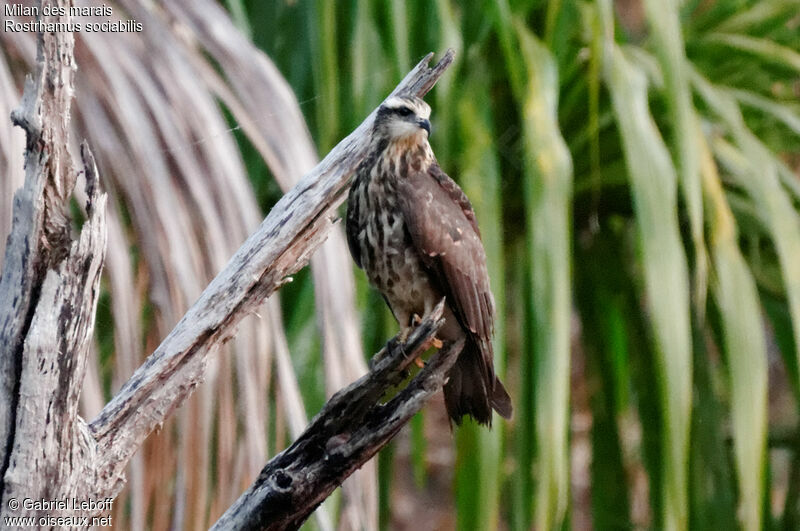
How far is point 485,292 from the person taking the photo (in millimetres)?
1975

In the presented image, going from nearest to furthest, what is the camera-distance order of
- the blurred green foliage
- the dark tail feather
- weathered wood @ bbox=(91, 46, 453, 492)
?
weathered wood @ bbox=(91, 46, 453, 492)
the dark tail feather
the blurred green foliage

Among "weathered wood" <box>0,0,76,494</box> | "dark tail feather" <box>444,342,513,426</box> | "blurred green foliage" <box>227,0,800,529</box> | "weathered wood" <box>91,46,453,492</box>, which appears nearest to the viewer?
"weathered wood" <box>0,0,76,494</box>

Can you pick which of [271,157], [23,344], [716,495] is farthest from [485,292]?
[716,495]

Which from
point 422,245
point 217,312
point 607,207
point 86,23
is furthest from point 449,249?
point 607,207

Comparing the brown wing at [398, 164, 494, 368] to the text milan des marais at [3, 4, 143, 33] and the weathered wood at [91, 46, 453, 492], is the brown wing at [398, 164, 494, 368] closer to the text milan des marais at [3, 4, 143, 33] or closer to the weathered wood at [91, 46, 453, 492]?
the weathered wood at [91, 46, 453, 492]

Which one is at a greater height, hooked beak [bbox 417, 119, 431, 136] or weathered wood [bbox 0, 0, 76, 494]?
hooked beak [bbox 417, 119, 431, 136]

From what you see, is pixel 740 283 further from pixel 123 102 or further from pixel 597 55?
pixel 123 102

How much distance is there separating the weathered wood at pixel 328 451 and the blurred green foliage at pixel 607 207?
1022mm

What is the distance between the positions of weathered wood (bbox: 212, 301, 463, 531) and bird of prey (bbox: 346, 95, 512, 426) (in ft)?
1.12

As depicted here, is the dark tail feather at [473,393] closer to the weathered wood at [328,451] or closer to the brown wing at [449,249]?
the brown wing at [449,249]

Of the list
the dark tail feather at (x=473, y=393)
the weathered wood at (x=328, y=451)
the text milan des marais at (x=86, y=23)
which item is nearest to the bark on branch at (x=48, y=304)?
the weathered wood at (x=328, y=451)

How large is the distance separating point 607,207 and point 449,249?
1665mm

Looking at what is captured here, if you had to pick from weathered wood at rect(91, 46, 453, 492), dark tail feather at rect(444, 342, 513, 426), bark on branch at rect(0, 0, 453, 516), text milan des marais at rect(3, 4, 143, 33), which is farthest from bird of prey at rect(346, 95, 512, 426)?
bark on branch at rect(0, 0, 453, 516)

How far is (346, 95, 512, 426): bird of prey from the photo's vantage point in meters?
1.89
